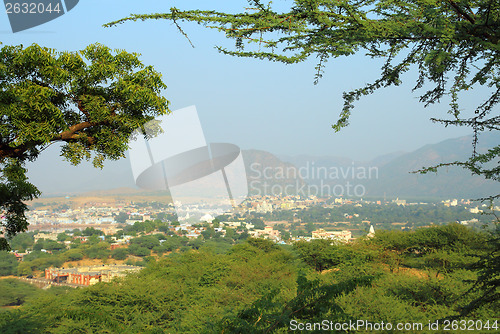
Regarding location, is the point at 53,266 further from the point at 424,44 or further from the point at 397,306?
the point at 424,44

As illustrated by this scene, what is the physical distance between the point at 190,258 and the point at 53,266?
79.9 feet

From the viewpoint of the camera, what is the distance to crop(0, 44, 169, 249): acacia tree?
17.1ft

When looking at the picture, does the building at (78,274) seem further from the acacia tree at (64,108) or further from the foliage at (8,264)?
the acacia tree at (64,108)

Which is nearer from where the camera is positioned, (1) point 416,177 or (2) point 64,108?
(2) point 64,108

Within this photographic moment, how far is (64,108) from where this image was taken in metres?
5.95

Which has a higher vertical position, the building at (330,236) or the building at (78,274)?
the building at (330,236)

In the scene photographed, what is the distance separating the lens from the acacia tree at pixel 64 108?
17.1 ft

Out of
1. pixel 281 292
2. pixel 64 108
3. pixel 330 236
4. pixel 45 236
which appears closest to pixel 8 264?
pixel 45 236

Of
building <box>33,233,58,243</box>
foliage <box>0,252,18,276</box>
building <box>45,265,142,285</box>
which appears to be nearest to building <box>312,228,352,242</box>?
building <box>45,265,142,285</box>

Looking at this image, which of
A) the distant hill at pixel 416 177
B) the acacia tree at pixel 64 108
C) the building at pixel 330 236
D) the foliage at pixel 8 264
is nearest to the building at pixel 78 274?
the foliage at pixel 8 264

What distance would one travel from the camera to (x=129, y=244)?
44438mm

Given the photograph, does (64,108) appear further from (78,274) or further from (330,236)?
(78,274)

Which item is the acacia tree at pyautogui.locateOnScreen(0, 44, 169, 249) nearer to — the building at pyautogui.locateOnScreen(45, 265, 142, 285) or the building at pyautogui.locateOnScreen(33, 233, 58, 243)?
the building at pyautogui.locateOnScreen(45, 265, 142, 285)

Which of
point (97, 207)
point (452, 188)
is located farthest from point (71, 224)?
point (452, 188)
